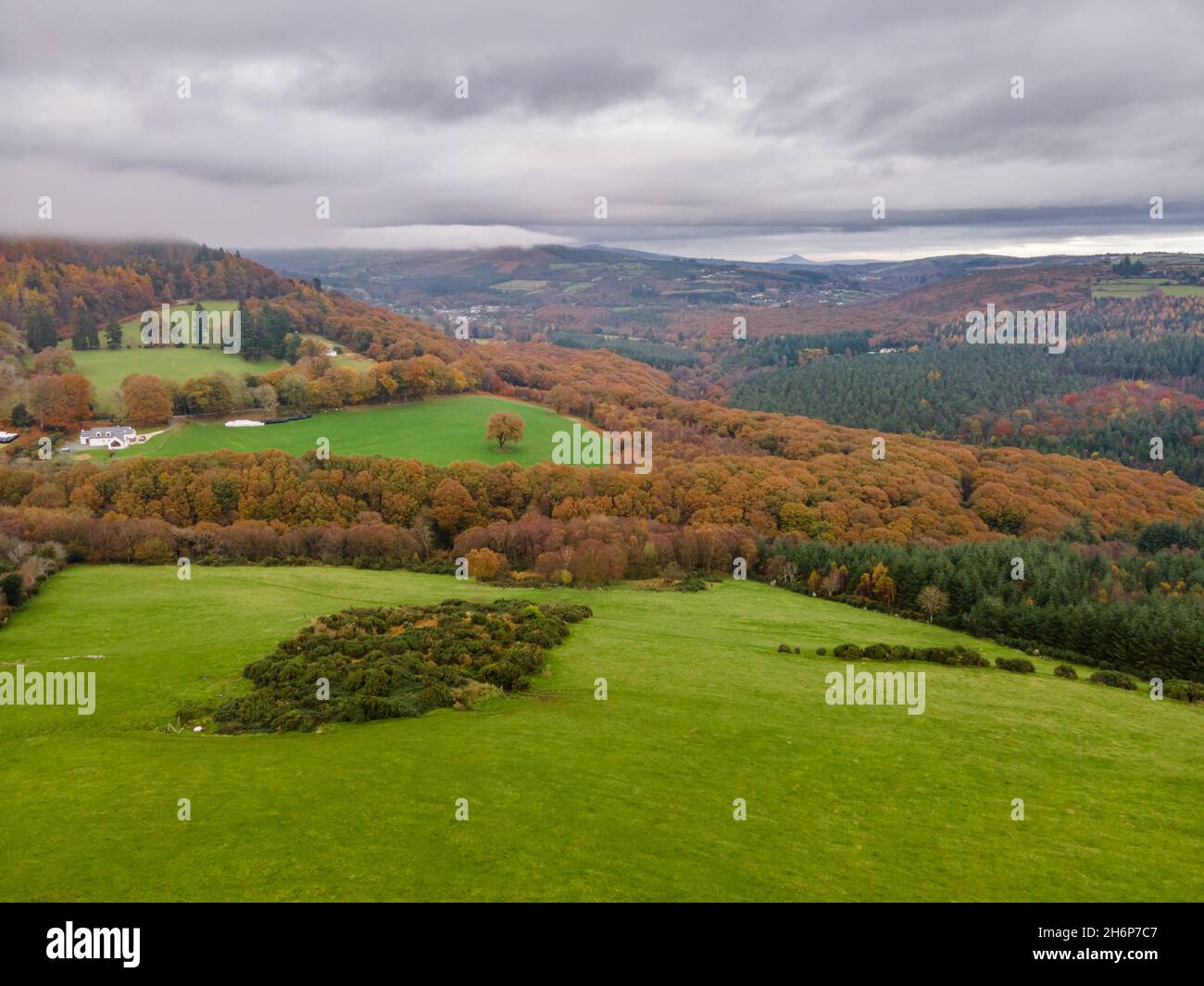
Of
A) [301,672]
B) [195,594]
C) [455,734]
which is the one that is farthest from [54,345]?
[455,734]

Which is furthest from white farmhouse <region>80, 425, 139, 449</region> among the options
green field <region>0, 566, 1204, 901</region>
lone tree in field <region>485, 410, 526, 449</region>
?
Answer: green field <region>0, 566, 1204, 901</region>

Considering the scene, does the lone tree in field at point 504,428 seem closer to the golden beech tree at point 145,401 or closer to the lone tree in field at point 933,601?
the golden beech tree at point 145,401

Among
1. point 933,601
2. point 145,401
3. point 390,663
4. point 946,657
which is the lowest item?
point 933,601

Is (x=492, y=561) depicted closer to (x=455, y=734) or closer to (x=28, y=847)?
(x=455, y=734)

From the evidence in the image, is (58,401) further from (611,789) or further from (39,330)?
(611,789)

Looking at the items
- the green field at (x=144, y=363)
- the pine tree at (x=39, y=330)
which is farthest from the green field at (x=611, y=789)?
the pine tree at (x=39, y=330)

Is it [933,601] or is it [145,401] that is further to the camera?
[145,401]

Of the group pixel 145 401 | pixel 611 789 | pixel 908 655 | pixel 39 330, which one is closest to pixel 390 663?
pixel 611 789
